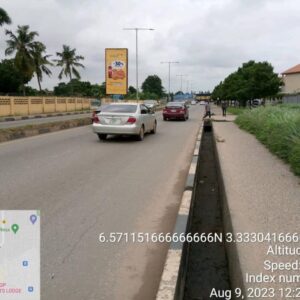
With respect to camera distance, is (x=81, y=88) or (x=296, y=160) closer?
(x=296, y=160)

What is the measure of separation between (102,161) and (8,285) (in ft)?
30.6

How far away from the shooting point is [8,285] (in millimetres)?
2713

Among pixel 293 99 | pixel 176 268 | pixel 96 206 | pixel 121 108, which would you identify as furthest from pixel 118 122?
pixel 293 99

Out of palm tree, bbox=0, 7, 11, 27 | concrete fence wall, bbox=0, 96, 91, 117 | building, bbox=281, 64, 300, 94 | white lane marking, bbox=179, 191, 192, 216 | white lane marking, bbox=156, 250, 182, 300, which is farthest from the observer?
building, bbox=281, 64, 300, 94

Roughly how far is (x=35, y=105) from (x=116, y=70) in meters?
9.00

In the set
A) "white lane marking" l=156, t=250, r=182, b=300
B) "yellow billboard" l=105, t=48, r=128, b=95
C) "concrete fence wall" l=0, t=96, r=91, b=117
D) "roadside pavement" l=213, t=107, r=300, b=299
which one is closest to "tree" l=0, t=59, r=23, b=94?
"concrete fence wall" l=0, t=96, r=91, b=117

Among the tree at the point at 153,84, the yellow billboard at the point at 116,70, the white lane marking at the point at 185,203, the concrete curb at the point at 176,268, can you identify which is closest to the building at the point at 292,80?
the yellow billboard at the point at 116,70

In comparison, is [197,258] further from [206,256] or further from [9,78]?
[9,78]

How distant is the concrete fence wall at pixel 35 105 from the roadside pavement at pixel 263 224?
3259cm

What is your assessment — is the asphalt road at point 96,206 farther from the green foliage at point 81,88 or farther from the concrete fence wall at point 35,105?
the green foliage at point 81,88

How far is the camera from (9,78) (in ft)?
246

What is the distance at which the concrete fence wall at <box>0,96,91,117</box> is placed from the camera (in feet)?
129

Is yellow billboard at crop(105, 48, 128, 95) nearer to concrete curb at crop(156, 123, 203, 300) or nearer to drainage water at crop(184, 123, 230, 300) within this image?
drainage water at crop(184, 123, 230, 300)

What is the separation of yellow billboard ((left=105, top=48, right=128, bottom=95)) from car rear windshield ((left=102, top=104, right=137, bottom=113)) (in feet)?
92.5
